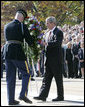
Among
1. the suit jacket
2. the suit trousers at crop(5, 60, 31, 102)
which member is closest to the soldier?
the suit trousers at crop(5, 60, 31, 102)

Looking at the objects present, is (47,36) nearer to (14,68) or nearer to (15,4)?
(14,68)

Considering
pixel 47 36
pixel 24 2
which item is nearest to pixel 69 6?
pixel 24 2

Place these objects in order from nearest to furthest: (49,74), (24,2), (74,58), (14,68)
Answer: (14,68), (49,74), (74,58), (24,2)

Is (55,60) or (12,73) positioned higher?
(55,60)

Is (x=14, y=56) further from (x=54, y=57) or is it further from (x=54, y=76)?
(x=54, y=76)

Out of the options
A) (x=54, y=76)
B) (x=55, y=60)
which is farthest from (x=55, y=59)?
(x=54, y=76)

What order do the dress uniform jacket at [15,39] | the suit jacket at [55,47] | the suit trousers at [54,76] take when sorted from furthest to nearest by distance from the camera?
the suit trousers at [54,76]
the suit jacket at [55,47]
the dress uniform jacket at [15,39]

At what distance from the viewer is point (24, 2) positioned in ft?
104

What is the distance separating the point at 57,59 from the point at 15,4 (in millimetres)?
23515

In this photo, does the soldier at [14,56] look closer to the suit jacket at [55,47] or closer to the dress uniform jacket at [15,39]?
the dress uniform jacket at [15,39]

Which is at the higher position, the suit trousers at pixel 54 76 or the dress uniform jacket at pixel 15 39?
the dress uniform jacket at pixel 15 39

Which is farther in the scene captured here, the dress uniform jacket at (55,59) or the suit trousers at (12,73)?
the dress uniform jacket at (55,59)

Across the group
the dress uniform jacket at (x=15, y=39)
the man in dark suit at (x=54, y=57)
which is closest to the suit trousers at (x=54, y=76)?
the man in dark suit at (x=54, y=57)

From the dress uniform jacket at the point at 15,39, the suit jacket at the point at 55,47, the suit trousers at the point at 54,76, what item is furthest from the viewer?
the suit trousers at the point at 54,76
